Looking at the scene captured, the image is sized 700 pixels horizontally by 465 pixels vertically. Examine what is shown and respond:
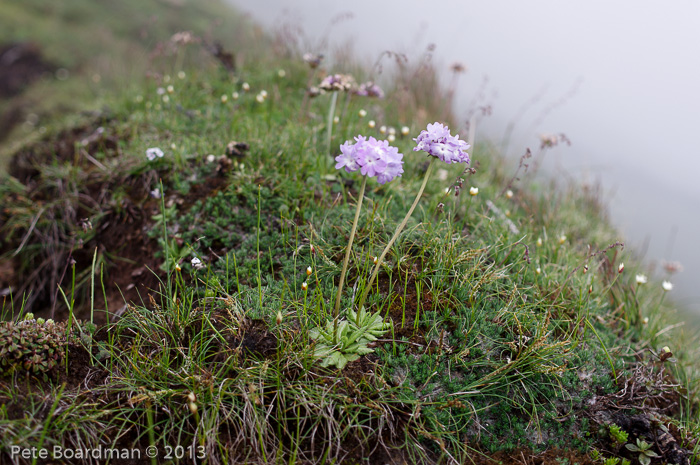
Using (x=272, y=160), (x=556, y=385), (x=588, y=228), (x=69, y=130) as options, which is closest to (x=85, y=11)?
(x=69, y=130)

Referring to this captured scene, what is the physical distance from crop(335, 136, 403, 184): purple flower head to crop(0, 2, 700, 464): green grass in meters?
0.53

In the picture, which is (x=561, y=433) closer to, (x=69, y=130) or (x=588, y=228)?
(x=588, y=228)

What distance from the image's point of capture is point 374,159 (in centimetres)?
176

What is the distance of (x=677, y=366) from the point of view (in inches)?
109

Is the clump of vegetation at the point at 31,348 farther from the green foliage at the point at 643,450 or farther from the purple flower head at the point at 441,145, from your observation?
the green foliage at the point at 643,450

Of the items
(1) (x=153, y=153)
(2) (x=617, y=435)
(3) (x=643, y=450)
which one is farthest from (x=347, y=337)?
(1) (x=153, y=153)

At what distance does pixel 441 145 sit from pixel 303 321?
3.71 feet

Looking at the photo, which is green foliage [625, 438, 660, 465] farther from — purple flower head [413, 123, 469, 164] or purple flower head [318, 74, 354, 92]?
purple flower head [318, 74, 354, 92]

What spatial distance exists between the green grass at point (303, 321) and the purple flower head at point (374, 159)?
53 cm

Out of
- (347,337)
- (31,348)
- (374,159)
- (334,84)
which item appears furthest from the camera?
(334,84)

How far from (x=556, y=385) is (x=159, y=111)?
14.3 feet

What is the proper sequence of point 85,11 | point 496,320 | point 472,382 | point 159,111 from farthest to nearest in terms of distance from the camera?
point 85,11 < point 159,111 < point 496,320 < point 472,382

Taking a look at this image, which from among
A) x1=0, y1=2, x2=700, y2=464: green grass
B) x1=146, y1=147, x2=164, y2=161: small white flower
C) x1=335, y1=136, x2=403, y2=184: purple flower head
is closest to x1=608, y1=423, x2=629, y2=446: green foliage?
x1=0, y1=2, x2=700, y2=464: green grass

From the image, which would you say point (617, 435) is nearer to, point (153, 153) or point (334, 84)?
point (334, 84)
